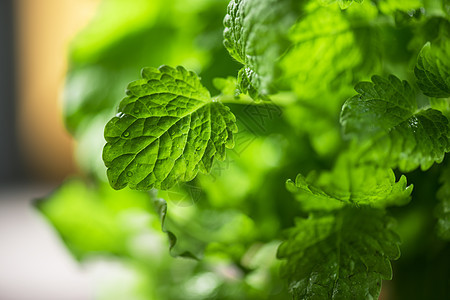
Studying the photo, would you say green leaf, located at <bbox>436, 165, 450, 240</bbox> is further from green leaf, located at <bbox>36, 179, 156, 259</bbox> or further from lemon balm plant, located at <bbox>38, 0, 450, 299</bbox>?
green leaf, located at <bbox>36, 179, 156, 259</bbox>

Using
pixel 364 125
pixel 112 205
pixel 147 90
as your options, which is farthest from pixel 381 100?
pixel 112 205

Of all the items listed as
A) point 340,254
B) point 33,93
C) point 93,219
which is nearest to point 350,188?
point 340,254

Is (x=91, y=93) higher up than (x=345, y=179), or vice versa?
(x=91, y=93)

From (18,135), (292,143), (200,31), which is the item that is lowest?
(292,143)

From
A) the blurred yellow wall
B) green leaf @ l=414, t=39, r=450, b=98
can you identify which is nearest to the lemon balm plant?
green leaf @ l=414, t=39, r=450, b=98

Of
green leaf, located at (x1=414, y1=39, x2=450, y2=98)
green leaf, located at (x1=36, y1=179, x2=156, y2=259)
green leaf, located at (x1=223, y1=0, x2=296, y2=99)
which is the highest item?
green leaf, located at (x1=36, y1=179, x2=156, y2=259)

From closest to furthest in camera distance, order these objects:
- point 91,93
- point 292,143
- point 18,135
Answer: point 292,143, point 91,93, point 18,135

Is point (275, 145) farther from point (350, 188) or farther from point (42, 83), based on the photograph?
point (42, 83)

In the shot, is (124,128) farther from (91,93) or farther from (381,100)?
(91,93)

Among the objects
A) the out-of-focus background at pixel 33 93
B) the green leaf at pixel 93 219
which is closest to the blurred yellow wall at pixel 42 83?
the out-of-focus background at pixel 33 93
